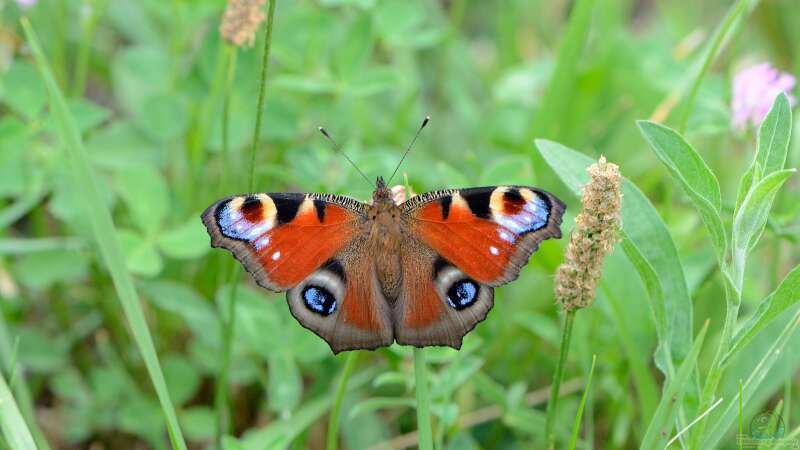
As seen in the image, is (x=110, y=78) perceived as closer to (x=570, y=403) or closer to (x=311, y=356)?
(x=311, y=356)

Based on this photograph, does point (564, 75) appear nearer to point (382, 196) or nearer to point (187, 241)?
point (382, 196)

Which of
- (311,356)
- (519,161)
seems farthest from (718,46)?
(311,356)

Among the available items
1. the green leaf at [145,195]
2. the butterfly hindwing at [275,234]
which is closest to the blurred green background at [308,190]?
the green leaf at [145,195]

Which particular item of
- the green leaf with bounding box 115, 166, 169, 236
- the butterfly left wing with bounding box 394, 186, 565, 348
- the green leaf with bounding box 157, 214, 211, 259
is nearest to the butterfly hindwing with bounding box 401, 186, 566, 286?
the butterfly left wing with bounding box 394, 186, 565, 348

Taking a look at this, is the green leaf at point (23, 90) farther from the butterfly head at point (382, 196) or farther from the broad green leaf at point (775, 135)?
the broad green leaf at point (775, 135)

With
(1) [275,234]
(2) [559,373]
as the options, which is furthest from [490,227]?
(1) [275,234]
